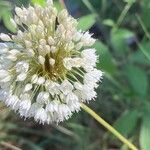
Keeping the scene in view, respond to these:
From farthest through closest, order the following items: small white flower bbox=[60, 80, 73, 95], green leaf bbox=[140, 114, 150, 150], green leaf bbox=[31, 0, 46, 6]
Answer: green leaf bbox=[140, 114, 150, 150] → green leaf bbox=[31, 0, 46, 6] → small white flower bbox=[60, 80, 73, 95]

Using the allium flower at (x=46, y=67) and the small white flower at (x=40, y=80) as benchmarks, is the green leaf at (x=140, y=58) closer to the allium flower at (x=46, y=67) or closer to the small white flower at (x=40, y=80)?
the allium flower at (x=46, y=67)

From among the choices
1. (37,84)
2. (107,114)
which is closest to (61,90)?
(37,84)

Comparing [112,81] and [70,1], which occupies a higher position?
[70,1]

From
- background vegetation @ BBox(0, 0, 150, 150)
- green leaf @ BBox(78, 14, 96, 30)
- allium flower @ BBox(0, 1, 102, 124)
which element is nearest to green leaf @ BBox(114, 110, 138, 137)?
background vegetation @ BBox(0, 0, 150, 150)

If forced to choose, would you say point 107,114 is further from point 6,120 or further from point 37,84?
point 37,84

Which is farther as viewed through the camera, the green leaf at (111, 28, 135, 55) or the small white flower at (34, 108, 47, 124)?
the green leaf at (111, 28, 135, 55)

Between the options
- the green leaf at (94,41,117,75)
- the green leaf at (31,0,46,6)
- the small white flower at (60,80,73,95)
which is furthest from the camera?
the green leaf at (94,41,117,75)

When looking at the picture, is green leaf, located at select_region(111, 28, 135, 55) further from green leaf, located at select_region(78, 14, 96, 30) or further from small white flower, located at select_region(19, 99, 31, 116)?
small white flower, located at select_region(19, 99, 31, 116)
